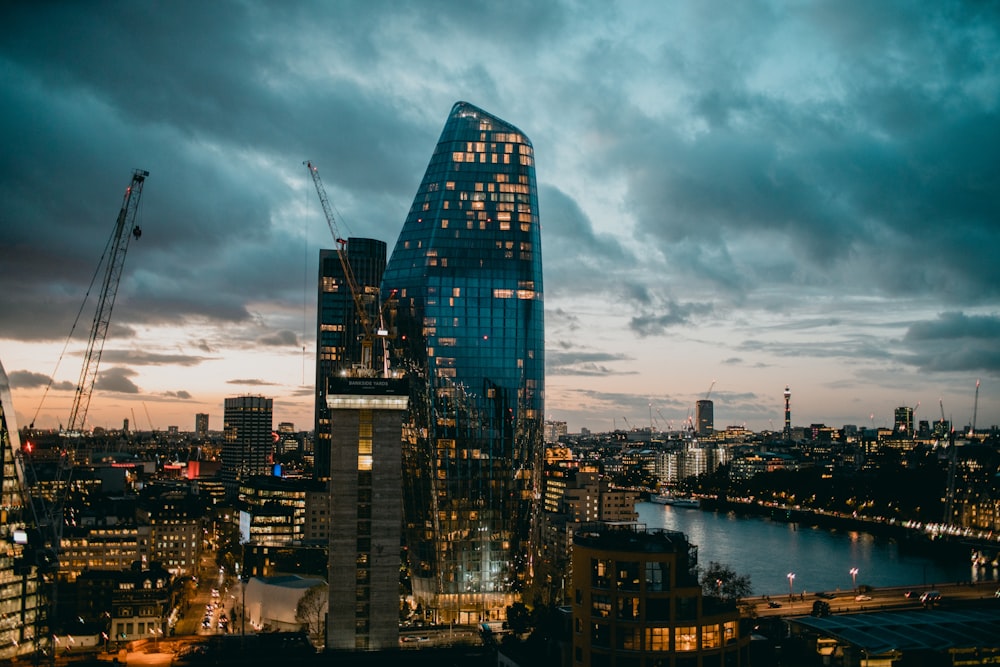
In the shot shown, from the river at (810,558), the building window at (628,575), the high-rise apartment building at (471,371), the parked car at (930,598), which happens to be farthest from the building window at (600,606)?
the river at (810,558)

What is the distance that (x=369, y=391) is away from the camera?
5722 cm

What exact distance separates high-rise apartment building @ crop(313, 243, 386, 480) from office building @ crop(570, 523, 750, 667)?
119 metres

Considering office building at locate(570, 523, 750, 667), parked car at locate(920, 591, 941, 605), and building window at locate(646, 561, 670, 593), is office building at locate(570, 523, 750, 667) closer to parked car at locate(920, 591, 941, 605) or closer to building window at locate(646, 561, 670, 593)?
building window at locate(646, 561, 670, 593)

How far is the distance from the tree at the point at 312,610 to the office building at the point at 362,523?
42.0ft

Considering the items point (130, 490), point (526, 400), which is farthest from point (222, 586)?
point (130, 490)

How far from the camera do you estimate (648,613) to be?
126 feet

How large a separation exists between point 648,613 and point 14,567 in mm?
45839

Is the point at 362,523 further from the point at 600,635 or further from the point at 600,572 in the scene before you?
the point at 600,635

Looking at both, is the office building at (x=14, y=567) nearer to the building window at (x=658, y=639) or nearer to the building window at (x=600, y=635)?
the building window at (x=600, y=635)

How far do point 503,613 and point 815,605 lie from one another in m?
27.2

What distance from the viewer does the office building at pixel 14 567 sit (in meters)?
60.6

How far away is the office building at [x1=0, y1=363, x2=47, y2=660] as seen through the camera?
6059 centimetres

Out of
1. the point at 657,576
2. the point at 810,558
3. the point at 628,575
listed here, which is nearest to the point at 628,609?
the point at 628,575

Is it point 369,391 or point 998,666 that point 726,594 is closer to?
point 998,666
